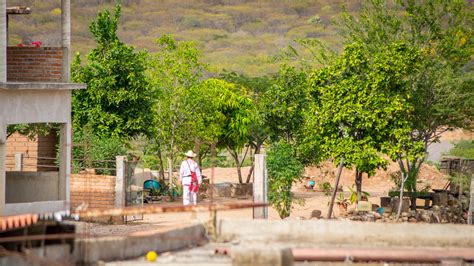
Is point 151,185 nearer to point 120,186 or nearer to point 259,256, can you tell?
point 120,186

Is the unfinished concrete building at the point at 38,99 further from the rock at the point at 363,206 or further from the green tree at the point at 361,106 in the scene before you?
the rock at the point at 363,206

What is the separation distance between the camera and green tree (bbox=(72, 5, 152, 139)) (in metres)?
43.8

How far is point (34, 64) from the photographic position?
2984 centimetres

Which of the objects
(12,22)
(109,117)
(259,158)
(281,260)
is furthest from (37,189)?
(12,22)

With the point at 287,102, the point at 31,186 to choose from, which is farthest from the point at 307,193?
the point at 31,186

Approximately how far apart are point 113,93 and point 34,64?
46.5 feet

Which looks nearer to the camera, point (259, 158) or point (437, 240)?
point (437, 240)

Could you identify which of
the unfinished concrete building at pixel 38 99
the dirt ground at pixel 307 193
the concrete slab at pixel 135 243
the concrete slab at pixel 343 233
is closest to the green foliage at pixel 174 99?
the dirt ground at pixel 307 193

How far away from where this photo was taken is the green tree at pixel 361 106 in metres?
35.5

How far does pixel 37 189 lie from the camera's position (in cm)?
3141

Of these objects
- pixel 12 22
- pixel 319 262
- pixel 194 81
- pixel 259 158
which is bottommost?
pixel 319 262

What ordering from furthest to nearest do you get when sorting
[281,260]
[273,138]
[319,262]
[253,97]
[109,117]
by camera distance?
[253,97] < [273,138] < [109,117] < [319,262] < [281,260]

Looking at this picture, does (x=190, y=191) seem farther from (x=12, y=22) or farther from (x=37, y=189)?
(x=12, y=22)

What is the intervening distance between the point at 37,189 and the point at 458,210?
14054 mm
